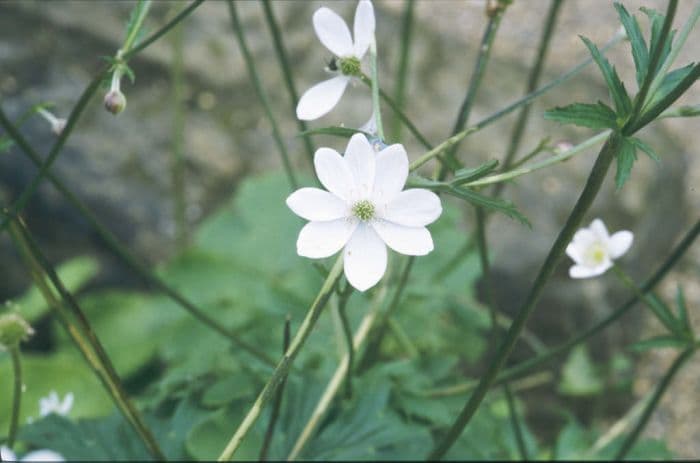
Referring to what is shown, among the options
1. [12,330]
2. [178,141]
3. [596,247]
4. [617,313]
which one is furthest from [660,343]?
[178,141]

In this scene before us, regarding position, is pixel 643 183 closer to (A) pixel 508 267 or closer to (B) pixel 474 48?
(A) pixel 508 267

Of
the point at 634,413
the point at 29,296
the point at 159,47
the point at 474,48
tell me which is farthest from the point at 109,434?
the point at 474,48

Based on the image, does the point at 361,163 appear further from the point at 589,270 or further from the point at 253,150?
the point at 253,150

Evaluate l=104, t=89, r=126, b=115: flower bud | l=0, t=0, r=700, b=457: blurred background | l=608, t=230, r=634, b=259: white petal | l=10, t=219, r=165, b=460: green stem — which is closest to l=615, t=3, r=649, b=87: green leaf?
l=608, t=230, r=634, b=259: white petal

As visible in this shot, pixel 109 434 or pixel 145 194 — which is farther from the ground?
pixel 145 194

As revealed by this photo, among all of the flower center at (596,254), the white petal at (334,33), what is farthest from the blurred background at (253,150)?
the white petal at (334,33)

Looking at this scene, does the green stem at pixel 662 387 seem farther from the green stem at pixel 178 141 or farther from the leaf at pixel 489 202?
the green stem at pixel 178 141

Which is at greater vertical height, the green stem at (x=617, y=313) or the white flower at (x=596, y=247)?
the white flower at (x=596, y=247)
